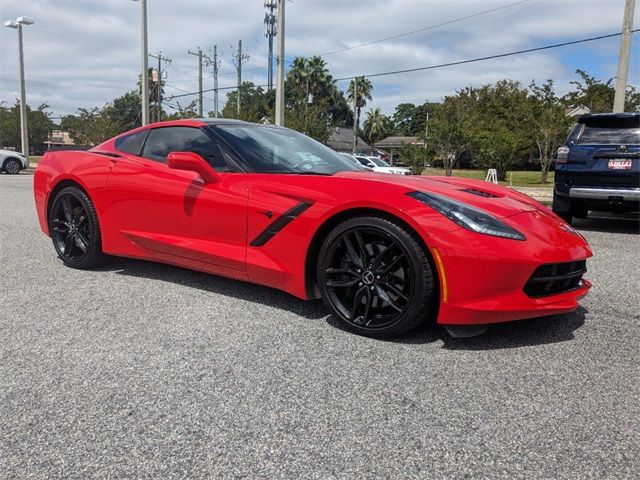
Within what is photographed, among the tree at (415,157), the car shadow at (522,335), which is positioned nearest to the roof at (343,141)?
the tree at (415,157)

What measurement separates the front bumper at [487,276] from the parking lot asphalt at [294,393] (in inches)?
9.3

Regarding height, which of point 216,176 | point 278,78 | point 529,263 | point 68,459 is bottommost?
point 68,459

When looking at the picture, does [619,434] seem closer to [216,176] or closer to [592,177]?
[216,176]

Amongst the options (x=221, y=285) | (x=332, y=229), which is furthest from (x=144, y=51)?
(x=332, y=229)

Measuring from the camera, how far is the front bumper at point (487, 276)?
8.79ft

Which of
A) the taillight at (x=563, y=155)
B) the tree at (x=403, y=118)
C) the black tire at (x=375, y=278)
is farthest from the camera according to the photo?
the tree at (x=403, y=118)

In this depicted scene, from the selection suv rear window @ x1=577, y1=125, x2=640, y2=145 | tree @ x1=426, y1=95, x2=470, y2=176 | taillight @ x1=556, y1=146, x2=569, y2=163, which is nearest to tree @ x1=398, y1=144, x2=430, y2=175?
tree @ x1=426, y1=95, x2=470, y2=176

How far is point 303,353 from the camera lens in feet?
9.20

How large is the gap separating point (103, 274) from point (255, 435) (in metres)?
2.98

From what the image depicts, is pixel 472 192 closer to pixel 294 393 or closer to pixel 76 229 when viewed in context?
pixel 294 393

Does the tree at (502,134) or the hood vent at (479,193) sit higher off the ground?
the tree at (502,134)

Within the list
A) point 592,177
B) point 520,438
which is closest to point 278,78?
point 592,177

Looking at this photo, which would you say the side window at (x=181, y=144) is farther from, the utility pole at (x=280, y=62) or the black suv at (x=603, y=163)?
the utility pole at (x=280, y=62)

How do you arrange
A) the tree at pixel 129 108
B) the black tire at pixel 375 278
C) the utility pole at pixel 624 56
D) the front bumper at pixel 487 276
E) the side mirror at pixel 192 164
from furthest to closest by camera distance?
the tree at pixel 129 108
the utility pole at pixel 624 56
the side mirror at pixel 192 164
the black tire at pixel 375 278
the front bumper at pixel 487 276
